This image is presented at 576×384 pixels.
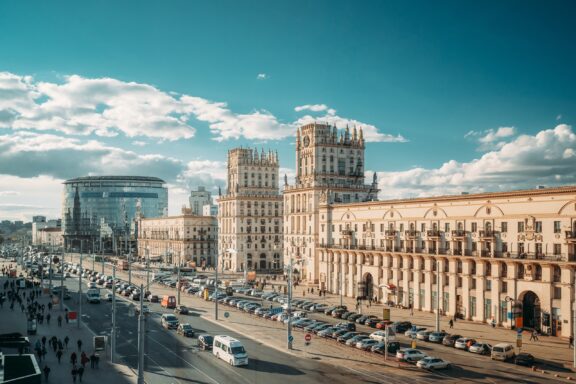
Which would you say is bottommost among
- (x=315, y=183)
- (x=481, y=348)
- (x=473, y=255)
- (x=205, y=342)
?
(x=481, y=348)

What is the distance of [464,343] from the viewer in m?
62.5

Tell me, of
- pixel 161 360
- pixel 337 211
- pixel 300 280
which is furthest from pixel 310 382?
pixel 300 280

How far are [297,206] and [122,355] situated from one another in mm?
78755

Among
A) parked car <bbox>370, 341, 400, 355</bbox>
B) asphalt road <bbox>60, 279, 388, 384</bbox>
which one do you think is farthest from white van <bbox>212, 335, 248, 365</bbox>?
parked car <bbox>370, 341, 400, 355</bbox>

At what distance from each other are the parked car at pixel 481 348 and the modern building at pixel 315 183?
6563cm

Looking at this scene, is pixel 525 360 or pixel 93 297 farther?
pixel 93 297

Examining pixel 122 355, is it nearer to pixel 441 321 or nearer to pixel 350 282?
pixel 441 321

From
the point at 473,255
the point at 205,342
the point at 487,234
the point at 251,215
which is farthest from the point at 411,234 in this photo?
the point at 251,215

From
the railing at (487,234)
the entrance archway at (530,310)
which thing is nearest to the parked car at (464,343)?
the entrance archway at (530,310)

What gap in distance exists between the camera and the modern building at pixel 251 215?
166 m

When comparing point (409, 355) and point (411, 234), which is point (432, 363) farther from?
point (411, 234)

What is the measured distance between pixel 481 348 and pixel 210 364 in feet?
89.8

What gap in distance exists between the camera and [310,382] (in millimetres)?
47844

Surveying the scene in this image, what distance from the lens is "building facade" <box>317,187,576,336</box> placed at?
6962 cm
